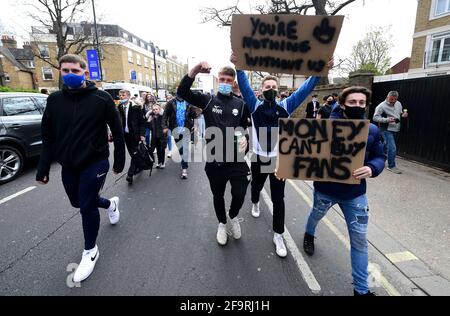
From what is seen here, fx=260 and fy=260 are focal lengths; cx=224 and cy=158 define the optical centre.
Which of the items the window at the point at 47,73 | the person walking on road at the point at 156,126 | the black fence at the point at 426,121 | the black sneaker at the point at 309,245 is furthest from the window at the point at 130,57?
the black sneaker at the point at 309,245

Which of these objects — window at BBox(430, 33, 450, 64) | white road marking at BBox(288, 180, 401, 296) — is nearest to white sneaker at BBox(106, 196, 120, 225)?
white road marking at BBox(288, 180, 401, 296)

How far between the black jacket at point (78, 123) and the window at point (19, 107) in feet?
15.1

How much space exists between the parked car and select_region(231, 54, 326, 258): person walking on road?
589 centimetres

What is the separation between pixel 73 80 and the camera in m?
2.54

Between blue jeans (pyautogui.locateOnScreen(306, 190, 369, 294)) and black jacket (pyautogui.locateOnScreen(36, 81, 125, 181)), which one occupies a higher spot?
black jacket (pyautogui.locateOnScreen(36, 81, 125, 181))

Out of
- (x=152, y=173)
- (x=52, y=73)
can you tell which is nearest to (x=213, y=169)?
(x=152, y=173)

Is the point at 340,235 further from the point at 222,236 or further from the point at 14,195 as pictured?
the point at 14,195

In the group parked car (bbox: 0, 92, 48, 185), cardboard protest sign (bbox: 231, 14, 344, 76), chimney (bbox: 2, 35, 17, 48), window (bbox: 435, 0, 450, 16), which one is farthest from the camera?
chimney (bbox: 2, 35, 17, 48)

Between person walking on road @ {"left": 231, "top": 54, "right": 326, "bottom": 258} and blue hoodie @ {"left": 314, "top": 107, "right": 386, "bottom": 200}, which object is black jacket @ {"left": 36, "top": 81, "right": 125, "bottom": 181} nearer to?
person walking on road @ {"left": 231, "top": 54, "right": 326, "bottom": 258}

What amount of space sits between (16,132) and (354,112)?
279 inches

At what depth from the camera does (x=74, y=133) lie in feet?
8.39

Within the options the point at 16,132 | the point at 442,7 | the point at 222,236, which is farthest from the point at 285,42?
the point at 442,7

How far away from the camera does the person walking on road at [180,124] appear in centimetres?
630

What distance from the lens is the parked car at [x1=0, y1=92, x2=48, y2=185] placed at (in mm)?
5852
